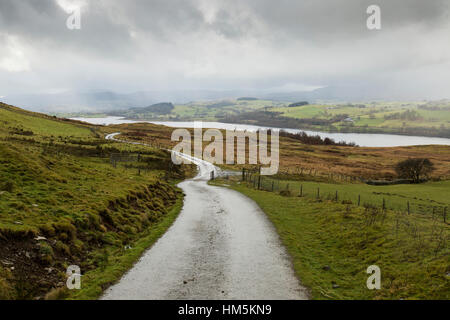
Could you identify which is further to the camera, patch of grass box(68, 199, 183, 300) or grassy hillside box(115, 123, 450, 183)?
grassy hillside box(115, 123, 450, 183)

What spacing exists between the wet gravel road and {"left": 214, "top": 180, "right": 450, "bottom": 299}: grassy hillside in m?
1.15

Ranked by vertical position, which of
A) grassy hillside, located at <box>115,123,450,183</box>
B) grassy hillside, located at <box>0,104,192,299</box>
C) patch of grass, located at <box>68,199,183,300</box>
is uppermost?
grassy hillside, located at <box>0,104,192,299</box>

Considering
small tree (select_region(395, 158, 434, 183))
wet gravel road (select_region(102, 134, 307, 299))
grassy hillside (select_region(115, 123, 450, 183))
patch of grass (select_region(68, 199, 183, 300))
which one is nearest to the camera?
patch of grass (select_region(68, 199, 183, 300))

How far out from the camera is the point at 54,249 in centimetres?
1327

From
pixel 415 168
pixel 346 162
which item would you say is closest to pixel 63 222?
pixel 415 168

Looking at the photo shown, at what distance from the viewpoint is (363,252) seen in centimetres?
1543

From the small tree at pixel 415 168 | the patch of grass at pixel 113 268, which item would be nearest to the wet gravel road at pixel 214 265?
the patch of grass at pixel 113 268

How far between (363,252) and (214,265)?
8.30 metres

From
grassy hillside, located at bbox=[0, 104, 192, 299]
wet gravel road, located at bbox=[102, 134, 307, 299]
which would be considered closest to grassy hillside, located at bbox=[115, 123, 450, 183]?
wet gravel road, located at bbox=[102, 134, 307, 299]

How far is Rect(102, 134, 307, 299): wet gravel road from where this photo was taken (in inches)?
430

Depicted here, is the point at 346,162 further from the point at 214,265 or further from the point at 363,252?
the point at 214,265

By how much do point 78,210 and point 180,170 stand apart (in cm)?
3789

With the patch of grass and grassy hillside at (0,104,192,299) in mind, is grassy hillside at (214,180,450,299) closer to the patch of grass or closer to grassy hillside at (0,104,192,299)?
the patch of grass
